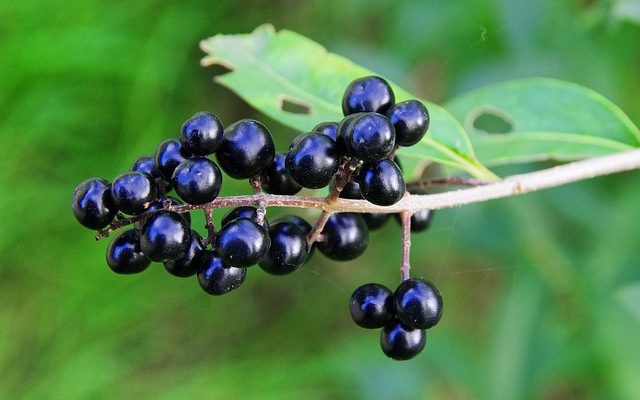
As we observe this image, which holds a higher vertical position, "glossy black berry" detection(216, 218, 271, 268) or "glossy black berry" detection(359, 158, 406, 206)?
"glossy black berry" detection(359, 158, 406, 206)

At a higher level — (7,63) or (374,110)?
(374,110)

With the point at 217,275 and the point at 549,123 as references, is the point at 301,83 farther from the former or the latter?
the point at 217,275

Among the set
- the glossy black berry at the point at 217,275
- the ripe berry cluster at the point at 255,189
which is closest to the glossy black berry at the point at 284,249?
the ripe berry cluster at the point at 255,189

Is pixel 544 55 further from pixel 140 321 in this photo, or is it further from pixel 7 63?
pixel 7 63

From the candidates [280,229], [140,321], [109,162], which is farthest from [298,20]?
[280,229]

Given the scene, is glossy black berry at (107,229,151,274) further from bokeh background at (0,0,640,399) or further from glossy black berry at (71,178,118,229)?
bokeh background at (0,0,640,399)

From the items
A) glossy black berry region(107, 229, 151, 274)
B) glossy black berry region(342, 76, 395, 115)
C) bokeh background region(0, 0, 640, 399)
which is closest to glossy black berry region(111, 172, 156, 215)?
glossy black berry region(107, 229, 151, 274)
